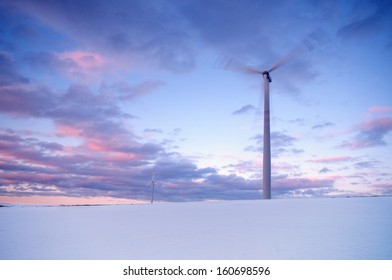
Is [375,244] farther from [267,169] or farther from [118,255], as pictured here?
[267,169]

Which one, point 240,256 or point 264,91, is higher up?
point 264,91

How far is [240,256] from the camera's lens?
40.1 ft

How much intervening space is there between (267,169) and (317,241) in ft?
122

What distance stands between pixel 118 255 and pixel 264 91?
49992mm

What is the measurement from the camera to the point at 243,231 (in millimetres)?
16641
